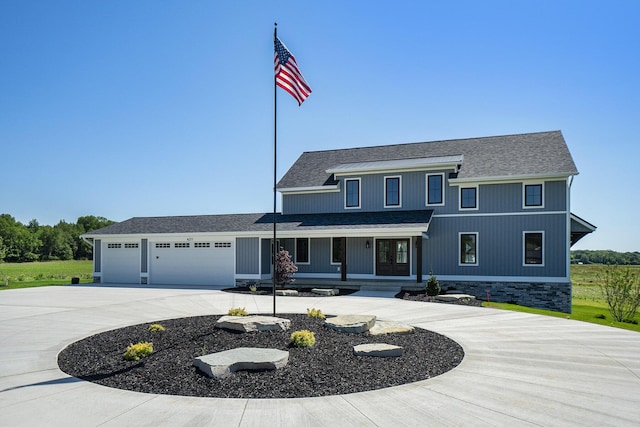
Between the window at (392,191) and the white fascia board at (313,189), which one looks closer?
the window at (392,191)

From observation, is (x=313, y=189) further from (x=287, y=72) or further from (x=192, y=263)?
(x=287, y=72)

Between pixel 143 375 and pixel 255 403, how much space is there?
221cm

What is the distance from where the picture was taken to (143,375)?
654 centimetres

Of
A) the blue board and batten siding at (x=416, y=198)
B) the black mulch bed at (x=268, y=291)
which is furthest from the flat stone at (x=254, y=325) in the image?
the blue board and batten siding at (x=416, y=198)

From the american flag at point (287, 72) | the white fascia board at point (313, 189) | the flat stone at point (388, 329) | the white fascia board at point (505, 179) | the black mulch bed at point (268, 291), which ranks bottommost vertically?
the black mulch bed at point (268, 291)

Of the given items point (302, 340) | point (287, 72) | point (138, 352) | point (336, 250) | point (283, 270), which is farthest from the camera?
point (336, 250)

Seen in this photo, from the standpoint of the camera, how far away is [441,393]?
5.75 metres

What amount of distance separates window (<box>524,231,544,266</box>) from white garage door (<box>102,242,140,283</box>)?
66.1 feet

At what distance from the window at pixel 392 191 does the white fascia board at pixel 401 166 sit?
47 cm

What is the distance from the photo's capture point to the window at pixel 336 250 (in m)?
22.1

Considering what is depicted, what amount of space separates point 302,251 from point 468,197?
888cm

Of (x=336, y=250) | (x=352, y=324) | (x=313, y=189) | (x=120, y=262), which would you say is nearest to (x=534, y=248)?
(x=336, y=250)

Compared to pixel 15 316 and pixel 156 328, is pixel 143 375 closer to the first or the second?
pixel 156 328

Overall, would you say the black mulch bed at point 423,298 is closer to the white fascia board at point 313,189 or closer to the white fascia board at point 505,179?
the white fascia board at point 505,179
